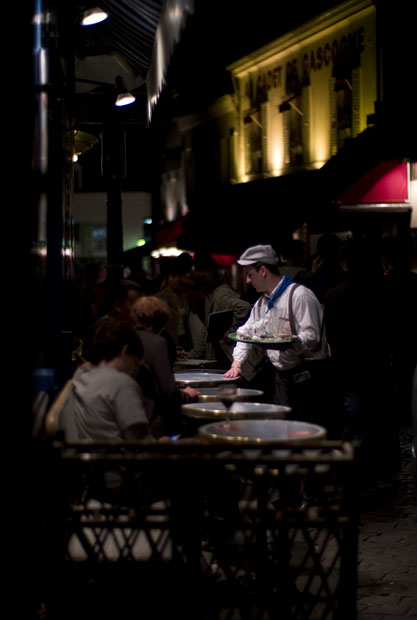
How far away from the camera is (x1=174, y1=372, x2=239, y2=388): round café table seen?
8969 millimetres

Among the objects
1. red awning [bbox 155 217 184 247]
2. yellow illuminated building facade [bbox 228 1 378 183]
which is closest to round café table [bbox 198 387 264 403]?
yellow illuminated building facade [bbox 228 1 378 183]

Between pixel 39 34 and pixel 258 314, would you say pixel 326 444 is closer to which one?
pixel 39 34

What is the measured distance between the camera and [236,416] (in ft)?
23.0

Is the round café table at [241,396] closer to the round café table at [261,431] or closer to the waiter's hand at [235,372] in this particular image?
the waiter's hand at [235,372]

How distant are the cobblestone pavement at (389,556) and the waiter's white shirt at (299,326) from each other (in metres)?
1.42

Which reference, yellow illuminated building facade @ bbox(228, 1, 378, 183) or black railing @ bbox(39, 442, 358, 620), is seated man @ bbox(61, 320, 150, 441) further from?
yellow illuminated building facade @ bbox(228, 1, 378, 183)

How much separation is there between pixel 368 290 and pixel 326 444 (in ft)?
17.4

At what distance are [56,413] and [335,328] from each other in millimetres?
5100

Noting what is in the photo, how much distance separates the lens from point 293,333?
28.9 feet

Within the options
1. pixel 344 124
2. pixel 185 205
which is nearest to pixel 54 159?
pixel 344 124

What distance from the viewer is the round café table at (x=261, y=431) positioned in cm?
597

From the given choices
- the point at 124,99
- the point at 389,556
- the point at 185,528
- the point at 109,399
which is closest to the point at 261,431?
the point at 109,399

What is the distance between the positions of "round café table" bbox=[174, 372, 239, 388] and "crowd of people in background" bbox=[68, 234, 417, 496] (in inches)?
8.4

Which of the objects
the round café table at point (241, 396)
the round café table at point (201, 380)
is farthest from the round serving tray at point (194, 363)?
the round café table at point (241, 396)
